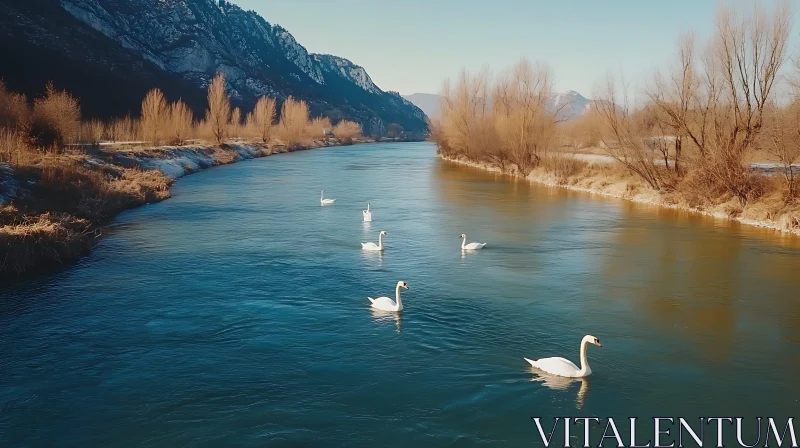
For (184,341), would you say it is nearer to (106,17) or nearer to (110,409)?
(110,409)

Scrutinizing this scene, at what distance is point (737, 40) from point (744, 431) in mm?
27043

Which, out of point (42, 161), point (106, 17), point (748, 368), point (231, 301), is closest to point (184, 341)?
point (231, 301)

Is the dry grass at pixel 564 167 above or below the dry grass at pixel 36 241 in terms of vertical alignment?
above

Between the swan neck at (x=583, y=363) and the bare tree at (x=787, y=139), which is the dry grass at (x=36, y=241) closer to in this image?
the swan neck at (x=583, y=363)

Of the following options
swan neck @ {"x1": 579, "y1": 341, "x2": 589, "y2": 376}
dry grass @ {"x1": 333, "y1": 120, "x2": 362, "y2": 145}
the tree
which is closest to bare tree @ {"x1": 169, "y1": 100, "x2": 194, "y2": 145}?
the tree

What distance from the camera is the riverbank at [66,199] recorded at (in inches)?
674

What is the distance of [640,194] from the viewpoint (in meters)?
34.8

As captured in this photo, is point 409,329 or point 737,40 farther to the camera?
point 737,40

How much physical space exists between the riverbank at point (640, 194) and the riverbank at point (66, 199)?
27329 mm

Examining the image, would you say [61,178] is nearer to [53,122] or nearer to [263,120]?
[53,122]

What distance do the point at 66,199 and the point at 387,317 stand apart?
17.5 metres

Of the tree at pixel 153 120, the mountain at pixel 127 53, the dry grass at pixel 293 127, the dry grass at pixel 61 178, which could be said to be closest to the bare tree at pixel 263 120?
the dry grass at pixel 293 127

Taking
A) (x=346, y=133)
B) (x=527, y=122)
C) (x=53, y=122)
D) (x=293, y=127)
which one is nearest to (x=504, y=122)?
(x=527, y=122)

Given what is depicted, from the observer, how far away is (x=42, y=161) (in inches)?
1104
